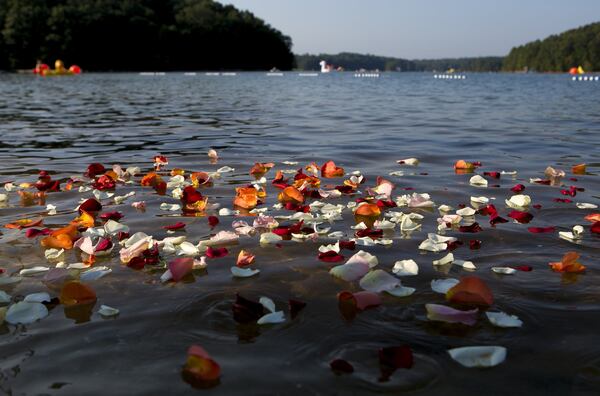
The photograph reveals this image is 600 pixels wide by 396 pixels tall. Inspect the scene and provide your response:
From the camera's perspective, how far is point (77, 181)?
6.82 metres

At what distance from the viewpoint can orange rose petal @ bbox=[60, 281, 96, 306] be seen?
2.97 m

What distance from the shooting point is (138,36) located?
5630 inches

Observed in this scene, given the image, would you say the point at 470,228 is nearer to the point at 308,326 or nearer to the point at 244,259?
the point at 244,259

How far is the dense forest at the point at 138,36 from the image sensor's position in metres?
120

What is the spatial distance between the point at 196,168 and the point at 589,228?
5.55 m

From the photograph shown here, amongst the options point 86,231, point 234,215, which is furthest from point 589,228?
point 86,231

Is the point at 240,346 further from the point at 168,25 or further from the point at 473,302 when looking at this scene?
the point at 168,25

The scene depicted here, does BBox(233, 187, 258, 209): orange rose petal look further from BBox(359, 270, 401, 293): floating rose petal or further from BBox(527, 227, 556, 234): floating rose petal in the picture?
BBox(527, 227, 556, 234): floating rose petal

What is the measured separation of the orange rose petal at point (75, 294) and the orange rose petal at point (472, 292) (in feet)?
6.76

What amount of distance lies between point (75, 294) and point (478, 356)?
217 cm

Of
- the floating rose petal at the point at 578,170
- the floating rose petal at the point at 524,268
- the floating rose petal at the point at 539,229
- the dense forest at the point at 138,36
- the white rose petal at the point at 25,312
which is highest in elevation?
the dense forest at the point at 138,36

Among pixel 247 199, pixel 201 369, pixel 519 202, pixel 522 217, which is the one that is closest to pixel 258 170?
pixel 247 199

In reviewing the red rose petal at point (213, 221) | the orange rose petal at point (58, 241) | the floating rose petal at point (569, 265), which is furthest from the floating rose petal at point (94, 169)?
the floating rose petal at point (569, 265)

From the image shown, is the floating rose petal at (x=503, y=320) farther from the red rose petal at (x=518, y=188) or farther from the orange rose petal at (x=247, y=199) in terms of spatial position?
the red rose petal at (x=518, y=188)
